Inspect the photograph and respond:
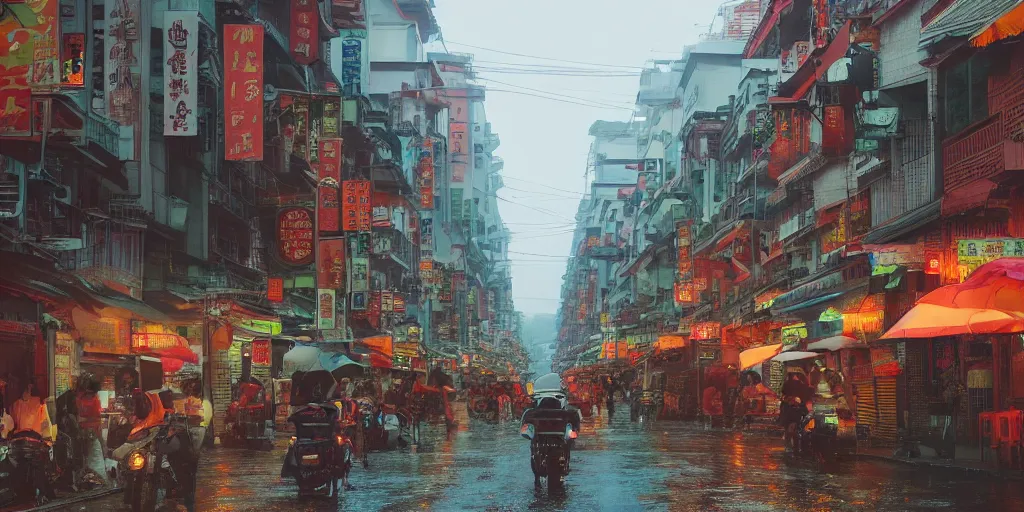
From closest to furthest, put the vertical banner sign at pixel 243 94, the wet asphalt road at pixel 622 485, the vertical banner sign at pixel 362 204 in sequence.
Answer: the wet asphalt road at pixel 622 485 < the vertical banner sign at pixel 243 94 < the vertical banner sign at pixel 362 204

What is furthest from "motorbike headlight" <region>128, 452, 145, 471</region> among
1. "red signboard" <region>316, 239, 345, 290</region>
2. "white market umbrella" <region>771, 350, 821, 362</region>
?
"red signboard" <region>316, 239, 345, 290</region>

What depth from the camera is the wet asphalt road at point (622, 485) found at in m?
15.6

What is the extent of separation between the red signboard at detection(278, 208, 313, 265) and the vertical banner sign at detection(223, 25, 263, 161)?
8.61 m

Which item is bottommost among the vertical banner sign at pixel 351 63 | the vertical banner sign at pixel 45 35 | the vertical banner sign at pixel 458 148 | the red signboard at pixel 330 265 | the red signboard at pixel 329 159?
the red signboard at pixel 330 265

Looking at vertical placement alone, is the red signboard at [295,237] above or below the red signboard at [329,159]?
below

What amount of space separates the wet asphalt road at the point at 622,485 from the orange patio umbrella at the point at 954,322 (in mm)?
2411

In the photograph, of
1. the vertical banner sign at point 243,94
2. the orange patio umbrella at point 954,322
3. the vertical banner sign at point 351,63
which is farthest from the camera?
the vertical banner sign at point 351,63

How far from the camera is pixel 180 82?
94.8ft

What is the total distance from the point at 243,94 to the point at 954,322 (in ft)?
62.0

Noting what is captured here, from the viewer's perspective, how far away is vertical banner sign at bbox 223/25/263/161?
103 ft

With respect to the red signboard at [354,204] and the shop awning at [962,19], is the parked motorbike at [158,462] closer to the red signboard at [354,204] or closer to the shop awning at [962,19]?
the shop awning at [962,19]

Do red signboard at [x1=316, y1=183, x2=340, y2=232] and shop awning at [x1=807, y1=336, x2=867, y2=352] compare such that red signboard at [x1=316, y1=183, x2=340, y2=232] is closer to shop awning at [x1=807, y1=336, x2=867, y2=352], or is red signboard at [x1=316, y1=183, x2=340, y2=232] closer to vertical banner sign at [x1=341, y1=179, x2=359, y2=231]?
vertical banner sign at [x1=341, y1=179, x2=359, y2=231]

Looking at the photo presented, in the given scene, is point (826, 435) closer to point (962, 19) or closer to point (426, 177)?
point (962, 19)

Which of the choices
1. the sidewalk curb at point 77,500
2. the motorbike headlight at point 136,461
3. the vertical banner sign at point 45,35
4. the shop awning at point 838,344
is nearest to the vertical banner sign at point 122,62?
the vertical banner sign at point 45,35
